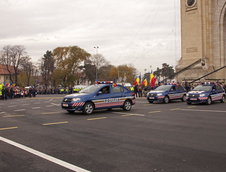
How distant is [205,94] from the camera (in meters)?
19.5

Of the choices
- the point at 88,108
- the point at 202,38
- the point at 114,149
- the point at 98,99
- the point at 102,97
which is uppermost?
the point at 202,38

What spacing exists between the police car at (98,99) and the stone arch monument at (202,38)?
19046mm

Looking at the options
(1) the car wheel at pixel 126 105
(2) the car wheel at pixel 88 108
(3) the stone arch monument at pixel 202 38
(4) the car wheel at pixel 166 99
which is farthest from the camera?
(3) the stone arch monument at pixel 202 38

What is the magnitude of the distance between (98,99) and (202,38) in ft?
75.3

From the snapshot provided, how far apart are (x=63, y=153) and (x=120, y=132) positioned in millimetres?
3067

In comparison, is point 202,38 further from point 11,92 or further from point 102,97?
point 11,92

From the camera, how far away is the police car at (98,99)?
14039mm

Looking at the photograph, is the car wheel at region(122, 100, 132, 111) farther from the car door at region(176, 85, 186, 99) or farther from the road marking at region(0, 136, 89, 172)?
the road marking at region(0, 136, 89, 172)

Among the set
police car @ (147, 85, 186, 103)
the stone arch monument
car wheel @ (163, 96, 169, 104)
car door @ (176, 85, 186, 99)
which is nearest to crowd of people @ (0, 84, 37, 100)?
police car @ (147, 85, 186, 103)

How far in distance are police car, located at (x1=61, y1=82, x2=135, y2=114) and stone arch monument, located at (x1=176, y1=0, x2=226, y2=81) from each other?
1905 centimetres

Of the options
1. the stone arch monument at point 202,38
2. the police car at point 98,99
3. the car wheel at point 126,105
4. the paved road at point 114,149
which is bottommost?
the paved road at point 114,149

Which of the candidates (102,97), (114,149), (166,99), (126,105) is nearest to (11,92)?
(166,99)

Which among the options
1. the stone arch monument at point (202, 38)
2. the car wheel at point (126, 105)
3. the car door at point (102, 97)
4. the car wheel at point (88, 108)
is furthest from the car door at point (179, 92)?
the car wheel at point (88, 108)

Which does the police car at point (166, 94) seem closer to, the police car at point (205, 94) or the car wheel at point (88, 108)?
the police car at point (205, 94)
